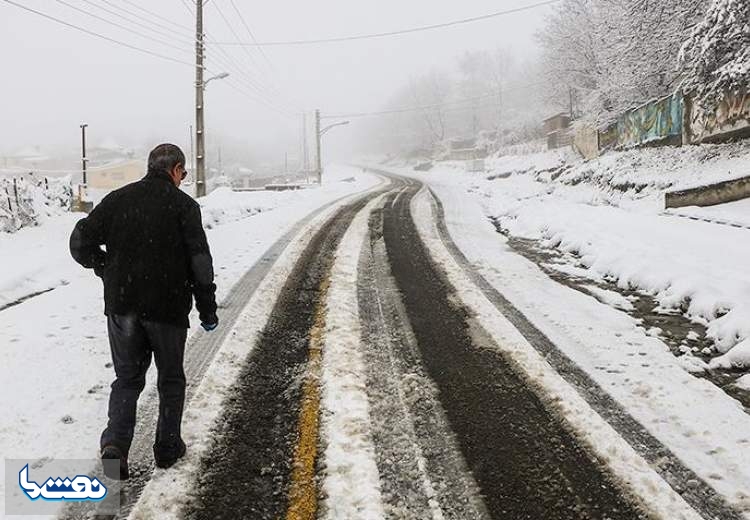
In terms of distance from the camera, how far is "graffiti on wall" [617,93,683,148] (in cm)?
1856

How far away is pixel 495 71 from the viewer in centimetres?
9625

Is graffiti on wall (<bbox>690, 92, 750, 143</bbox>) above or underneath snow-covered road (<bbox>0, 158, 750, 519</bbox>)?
above

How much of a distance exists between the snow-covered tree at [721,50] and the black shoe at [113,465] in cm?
1616

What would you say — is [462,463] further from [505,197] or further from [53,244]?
[505,197]

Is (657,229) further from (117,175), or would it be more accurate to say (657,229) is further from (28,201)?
(117,175)

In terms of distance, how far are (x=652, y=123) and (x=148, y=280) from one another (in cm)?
2191

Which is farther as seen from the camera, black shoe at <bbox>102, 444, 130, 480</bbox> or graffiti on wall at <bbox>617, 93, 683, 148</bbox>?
graffiti on wall at <bbox>617, 93, 683, 148</bbox>

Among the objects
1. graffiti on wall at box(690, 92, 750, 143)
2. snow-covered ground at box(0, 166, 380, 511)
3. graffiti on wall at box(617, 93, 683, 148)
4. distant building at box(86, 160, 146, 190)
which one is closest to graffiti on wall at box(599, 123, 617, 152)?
graffiti on wall at box(617, 93, 683, 148)

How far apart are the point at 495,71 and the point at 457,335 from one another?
325 ft

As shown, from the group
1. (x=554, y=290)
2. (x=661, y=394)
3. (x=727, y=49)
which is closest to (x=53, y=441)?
(x=661, y=394)

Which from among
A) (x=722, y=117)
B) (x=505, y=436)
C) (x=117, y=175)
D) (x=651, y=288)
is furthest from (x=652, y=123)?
(x=117, y=175)

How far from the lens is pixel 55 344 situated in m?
5.56

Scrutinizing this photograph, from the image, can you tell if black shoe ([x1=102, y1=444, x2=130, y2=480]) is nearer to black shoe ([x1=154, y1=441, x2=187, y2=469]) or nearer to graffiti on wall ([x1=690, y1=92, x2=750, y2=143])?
black shoe ([x1=154, y1=441, x2=187, y2=469])

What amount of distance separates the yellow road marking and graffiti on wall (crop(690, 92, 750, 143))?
1491 centimetres
